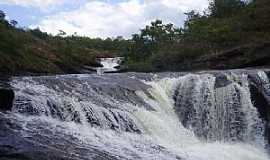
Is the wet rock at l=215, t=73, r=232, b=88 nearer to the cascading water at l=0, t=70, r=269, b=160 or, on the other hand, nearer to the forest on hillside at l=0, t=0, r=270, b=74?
the cascading water at l=0, t=70, r=269, b=160

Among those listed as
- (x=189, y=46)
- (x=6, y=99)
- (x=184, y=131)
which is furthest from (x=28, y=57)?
(x=6, y=99)

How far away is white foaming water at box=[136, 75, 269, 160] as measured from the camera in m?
14.2

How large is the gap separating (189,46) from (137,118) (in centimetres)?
1976

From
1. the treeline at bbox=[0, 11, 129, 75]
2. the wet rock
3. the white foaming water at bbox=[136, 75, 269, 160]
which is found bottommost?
the white foaming water at bbox=[136, 75, 269, 160]

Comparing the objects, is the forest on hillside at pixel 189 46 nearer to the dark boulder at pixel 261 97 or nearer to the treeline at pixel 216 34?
the treeline at pixel 216 34

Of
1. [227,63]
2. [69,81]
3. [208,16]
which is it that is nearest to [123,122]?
[69,81]

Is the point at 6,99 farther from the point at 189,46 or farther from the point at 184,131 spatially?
the point at 189,46

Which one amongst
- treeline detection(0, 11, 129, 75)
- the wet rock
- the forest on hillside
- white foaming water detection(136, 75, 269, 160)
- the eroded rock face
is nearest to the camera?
the eroded rock face

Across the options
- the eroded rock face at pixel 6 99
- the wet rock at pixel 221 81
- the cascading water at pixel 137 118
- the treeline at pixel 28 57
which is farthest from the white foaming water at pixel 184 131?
the treeline at pixel 28 57

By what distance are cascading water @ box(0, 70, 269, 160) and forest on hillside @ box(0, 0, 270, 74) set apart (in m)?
6.35

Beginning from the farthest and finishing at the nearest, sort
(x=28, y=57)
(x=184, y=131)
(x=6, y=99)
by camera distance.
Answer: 1. (x=28, y=57)
2. (x=184, y=131)
3. (x=6, y=99)

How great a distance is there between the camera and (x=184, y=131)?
1622cm

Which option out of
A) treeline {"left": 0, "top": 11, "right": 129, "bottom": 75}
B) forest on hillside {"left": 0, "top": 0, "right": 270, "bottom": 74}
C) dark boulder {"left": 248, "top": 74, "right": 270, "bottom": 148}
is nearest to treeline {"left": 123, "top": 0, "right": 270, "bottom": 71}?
forest on hillside {"left": 0, "top": 0, "right": 270, "bottom": 74}

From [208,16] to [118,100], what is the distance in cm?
2602
